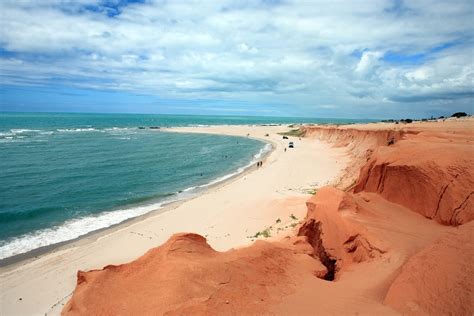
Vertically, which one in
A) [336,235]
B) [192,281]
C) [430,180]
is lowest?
[336,235]

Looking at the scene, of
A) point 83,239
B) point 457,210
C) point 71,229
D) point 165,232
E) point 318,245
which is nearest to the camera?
point 457,210

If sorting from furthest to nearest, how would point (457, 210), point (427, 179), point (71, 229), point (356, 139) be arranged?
point (356, 139), point (71, 229), point (427, 179), point (457, 210)

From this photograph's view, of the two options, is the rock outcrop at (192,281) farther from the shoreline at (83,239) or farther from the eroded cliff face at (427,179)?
the shoreline at (83,239)

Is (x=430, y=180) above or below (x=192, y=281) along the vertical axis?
above

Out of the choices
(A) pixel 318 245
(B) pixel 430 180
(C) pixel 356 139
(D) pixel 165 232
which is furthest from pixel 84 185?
(C) pixel 356 139

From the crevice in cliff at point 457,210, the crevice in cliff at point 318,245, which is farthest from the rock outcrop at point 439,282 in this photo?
the crevice in cliff at point 457,210

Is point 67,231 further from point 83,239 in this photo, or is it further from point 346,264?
point 346,264

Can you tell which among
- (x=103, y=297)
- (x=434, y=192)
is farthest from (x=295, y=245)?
(x=103, y=297)
